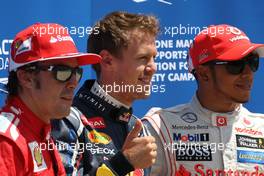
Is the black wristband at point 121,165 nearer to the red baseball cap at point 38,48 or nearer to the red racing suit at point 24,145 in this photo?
the red racing suit at point 24,145

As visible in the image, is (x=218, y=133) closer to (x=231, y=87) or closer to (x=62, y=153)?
(x=231, y=87)

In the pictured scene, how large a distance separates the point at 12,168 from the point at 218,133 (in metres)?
0.88

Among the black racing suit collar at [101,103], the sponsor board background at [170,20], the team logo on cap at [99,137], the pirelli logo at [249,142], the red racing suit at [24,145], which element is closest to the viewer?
the red racing suit at [24,145]

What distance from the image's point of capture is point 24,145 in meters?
1.72

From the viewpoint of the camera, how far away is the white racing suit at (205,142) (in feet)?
7.43

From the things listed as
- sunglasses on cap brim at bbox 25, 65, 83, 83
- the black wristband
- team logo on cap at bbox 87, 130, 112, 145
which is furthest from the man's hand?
sunglasses on cap brim at bbox 25, 65, 83, 83

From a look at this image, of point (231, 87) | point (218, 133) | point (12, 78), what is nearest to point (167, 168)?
point (218, 133)

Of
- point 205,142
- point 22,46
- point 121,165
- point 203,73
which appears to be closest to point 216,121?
point 205,142

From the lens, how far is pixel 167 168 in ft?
7.43

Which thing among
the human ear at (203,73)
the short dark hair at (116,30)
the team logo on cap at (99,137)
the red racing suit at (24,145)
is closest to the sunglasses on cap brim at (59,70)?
the red racing suit at (24,145)

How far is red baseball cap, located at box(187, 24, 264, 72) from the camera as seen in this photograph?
233cm

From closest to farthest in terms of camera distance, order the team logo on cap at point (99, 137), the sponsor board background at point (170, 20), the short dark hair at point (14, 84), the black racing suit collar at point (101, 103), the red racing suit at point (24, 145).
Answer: the red racing suit at point (24, 145) → the short dark hair at point (14, 84) → the team logo on cap at point (99, 137) → the black racing suit collar at point (101, 103) → the sponsor board background at point (170, 20)

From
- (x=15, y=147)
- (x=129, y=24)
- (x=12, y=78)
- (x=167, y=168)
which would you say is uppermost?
(x=129, y=24)

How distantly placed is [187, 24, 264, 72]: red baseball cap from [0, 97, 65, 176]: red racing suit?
0.75 meters
